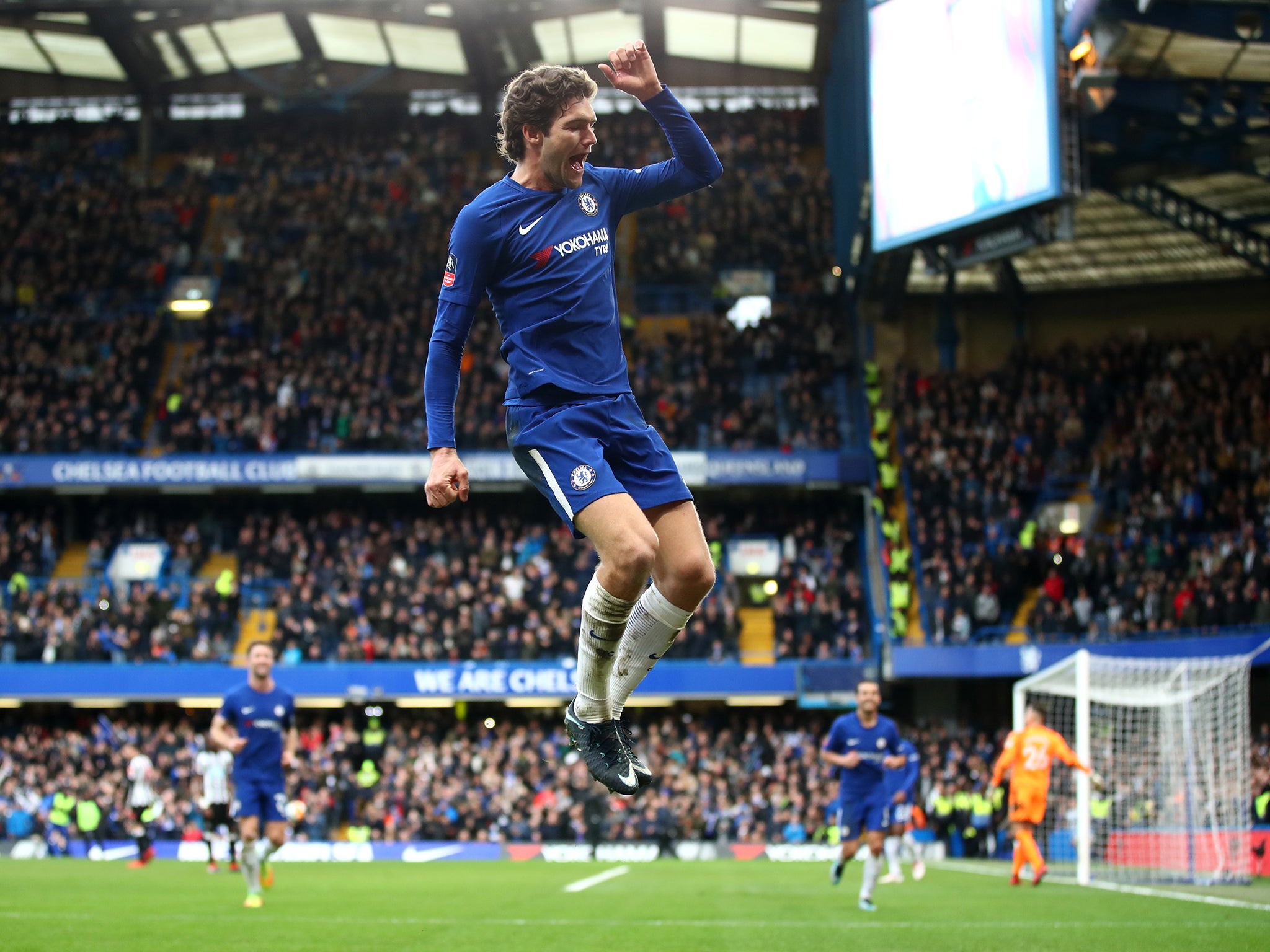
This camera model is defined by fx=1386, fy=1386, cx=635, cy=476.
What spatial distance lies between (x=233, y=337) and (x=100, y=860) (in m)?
15.3

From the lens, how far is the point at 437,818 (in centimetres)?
2777

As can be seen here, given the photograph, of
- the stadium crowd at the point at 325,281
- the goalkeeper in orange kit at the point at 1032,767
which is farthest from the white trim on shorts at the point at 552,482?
the stadium crowd at the point at 325,281

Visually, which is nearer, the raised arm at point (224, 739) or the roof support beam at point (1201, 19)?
the raised arm at point (224, 739)

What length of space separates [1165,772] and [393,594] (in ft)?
55.1

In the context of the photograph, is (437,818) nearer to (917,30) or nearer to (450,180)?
(917,30)

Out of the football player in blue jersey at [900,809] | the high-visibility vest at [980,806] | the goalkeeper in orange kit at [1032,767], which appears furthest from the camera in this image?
the high-visibility vest at [980,806]

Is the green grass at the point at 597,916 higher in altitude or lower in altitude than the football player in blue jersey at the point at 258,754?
lower

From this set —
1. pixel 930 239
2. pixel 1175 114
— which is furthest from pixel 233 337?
pixel 1175 114

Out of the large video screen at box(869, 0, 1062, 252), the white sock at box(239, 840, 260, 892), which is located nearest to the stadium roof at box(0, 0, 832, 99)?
the large video screen at box(869, 0, 1062, 252)

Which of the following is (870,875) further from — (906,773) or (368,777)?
(368,777)

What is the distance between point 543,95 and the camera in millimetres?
5711

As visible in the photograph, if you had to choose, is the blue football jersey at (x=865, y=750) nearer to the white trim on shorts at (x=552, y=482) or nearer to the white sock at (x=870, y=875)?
the white sock at (x=870, y=875)

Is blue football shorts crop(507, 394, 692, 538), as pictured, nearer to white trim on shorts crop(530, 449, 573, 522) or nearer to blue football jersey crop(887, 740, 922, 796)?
white trim on shorts crop(530, 449, 573, 522)

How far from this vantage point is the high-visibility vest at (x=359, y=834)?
2773cm
